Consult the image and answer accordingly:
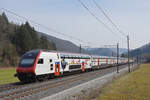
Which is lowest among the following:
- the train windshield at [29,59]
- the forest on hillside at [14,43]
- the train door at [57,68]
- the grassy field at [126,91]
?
the grassy field at [126,91]

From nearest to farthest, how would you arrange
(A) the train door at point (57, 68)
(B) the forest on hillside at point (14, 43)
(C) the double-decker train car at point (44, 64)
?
(C) the double-decker train car at point (44, 64) → (A) the train door at point (57, 68) → (B) the forest on hillside at point (14, 43)

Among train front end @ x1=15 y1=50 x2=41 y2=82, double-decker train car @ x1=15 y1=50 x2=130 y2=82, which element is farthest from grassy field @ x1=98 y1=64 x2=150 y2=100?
train front end @ x1=15 y1=50 x2=41 y2=82

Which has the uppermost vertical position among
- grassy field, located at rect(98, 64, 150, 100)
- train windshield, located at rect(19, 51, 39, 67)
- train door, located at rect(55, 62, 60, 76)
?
train windshield, located at rect(19, 51, 39, 67)

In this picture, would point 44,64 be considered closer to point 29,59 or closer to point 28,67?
point 29,59

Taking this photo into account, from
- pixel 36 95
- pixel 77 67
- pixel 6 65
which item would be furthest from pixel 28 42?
pixel 36 95

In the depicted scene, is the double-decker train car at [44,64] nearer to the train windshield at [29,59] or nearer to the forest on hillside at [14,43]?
the train windshield at [29,59]

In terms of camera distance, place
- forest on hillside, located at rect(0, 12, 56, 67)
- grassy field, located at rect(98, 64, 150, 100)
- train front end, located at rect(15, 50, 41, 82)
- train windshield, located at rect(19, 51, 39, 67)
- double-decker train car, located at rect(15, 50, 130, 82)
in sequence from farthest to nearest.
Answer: forest on hillside, located at rect(0, 12, 56, 67), train windshield, located at rect(19, 51, 39, 67), double-decker train car, located at rect(15, 50, 130, 82), train front end, located at rect(15, 50, 41, 82), grassy field, located at rect(98, 64, 150, 100)

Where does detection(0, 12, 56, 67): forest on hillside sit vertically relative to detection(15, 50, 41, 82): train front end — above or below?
above

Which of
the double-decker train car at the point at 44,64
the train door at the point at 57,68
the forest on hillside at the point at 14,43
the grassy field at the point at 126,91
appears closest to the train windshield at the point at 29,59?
the double-decker train car at the point at 44,64

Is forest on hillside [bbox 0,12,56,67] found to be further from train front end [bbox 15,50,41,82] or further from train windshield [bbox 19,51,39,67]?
train front end [bbox 15,50,41,82]

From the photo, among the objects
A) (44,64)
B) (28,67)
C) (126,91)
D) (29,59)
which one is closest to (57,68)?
(44,64)

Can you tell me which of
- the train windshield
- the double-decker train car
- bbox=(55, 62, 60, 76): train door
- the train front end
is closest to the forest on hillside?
the double-decker train car

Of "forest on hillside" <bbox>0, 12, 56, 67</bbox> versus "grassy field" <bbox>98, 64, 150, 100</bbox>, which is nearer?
"grassy field" <bbox>98, 64, 150, 100</bbox>

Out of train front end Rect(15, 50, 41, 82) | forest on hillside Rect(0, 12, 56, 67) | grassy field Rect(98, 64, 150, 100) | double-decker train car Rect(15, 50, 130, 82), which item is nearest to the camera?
grassy field Rect(98, 64, 150, 100)
